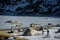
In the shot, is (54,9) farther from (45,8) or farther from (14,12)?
(14,12)

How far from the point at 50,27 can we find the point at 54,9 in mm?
262

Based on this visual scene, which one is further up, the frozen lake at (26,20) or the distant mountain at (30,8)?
the distant mountain at (30,8)

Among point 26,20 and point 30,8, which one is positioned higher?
point 30,8

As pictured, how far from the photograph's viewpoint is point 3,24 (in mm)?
2268

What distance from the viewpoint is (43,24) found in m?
2.28

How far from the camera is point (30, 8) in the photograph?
89.7 inches

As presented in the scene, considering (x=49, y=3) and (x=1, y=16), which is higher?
(x=49, y=3)

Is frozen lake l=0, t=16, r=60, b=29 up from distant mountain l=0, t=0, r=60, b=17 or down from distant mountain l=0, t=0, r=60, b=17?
down

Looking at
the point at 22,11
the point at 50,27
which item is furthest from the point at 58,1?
the point at 22,11

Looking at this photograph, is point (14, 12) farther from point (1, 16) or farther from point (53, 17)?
point (53, 17)

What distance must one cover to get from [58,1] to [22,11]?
21.0 inches

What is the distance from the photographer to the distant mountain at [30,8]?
2.26m

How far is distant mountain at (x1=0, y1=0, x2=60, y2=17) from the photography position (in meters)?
2.26

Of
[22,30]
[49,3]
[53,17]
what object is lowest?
[22,30]
